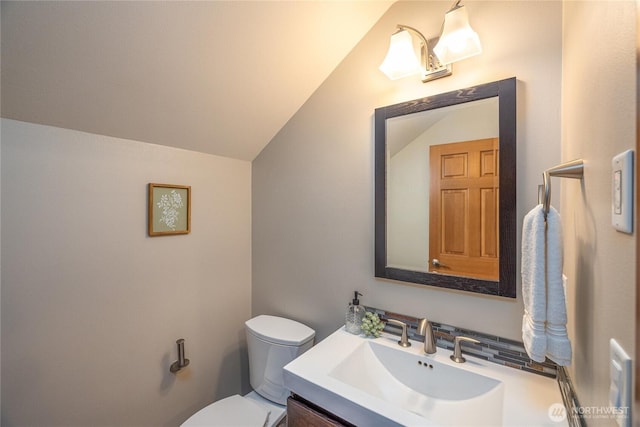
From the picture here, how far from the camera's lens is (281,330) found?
62.3 inches

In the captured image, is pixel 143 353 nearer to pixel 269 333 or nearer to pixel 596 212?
pixel 269 333

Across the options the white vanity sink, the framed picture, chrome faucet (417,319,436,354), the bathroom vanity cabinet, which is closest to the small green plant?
the white vanity sink

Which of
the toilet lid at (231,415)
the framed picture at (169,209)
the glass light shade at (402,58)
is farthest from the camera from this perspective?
the framed picture at (169,209)

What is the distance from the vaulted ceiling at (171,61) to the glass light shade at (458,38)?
0.43m

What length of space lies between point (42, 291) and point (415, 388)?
1617 millimetres

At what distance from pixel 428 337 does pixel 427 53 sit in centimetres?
125

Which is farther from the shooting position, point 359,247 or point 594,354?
point 359,247

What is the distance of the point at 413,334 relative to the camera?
51.0 inches

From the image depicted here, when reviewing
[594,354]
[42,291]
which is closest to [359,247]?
[594,354]

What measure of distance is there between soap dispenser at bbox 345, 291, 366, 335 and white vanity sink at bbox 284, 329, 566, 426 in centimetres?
4

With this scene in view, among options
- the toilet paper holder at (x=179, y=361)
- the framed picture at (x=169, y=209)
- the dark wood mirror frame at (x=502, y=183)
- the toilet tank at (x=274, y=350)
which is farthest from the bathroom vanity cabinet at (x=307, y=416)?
the framed picture at (x=169, y=209)

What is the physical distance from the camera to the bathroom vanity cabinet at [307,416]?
94 centimetres

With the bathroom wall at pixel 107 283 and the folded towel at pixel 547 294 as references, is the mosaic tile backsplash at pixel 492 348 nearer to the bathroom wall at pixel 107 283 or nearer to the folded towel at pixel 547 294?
the folded towel at pixel 547 294

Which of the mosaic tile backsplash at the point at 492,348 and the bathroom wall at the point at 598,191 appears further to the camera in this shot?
the mosaic tile backsplash at the point at 492,348
